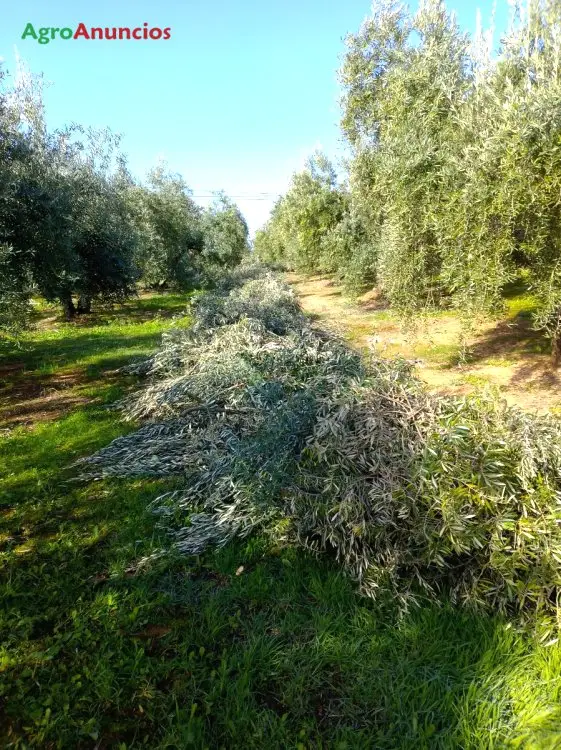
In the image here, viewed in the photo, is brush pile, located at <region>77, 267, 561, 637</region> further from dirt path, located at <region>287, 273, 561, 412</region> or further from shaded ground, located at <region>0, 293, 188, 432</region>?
shaded ground, located at <region>0, 293, 188, 432</region>

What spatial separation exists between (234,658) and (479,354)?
10854mm

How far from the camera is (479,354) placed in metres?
11.8

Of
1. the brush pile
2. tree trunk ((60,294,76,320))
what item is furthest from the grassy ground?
tree trunk ((60,294,76,320))

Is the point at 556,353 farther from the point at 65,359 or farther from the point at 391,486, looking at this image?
the point at 65,359

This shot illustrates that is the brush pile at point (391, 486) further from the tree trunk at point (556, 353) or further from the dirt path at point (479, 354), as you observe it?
the tree trunk at point (556, 353)

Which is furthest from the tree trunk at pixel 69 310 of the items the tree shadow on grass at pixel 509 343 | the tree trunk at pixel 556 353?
the tree trunk at pixel 556 353

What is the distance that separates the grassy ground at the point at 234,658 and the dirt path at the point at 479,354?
3179mm

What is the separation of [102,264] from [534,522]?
1992 centimetres

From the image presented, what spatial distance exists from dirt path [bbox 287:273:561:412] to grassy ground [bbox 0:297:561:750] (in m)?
3.18

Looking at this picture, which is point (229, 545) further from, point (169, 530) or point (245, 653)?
point (245, 653)

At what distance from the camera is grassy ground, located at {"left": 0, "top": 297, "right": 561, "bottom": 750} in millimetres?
2555

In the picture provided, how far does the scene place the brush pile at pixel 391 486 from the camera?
324cm

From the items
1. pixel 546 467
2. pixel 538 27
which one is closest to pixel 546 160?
pixel 538 27

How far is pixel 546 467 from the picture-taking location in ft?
11.3
